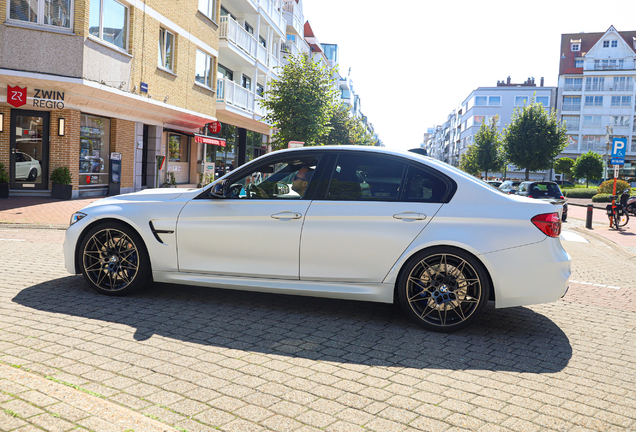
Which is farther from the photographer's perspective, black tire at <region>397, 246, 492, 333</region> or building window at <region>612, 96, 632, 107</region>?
building window at <region>612, 96, 632, 107</region>

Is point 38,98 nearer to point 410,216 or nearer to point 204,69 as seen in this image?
point 204,69

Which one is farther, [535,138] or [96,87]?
[535,138]

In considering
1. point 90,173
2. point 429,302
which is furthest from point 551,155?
point 429,302

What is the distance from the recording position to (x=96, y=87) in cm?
1728

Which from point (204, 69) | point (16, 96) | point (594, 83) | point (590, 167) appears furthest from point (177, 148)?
point (594, 83)

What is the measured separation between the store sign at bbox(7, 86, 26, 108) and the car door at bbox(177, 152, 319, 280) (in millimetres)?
13657

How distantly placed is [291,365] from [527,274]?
6.90ft

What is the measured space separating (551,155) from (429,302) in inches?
Result: 1933

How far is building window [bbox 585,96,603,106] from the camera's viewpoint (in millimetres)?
79250

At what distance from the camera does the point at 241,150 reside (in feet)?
118

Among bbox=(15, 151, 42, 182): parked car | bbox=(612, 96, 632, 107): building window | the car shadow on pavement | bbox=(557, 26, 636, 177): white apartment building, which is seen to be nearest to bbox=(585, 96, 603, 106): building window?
bbox=(557, 26, 636, 177): white apartment building

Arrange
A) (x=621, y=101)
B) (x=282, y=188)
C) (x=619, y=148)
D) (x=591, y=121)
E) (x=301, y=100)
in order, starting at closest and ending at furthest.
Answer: (x=282, y=188)
(x=619, y=148)
(x=301, y=100)
(x=621, y=101)
(x=591, y=121)

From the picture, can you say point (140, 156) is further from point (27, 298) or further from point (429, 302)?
point (429, 302)

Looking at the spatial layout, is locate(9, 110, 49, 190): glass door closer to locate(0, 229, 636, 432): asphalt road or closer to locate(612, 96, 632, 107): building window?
locate(0, 229, 636, 432): asphalt road
